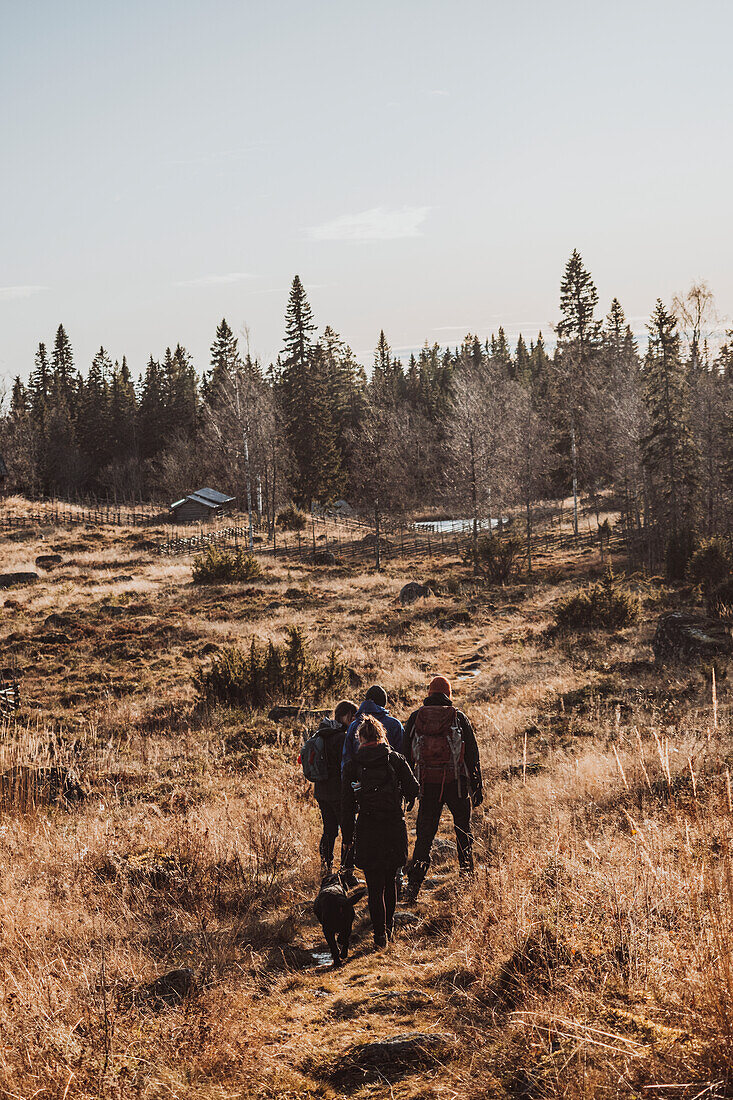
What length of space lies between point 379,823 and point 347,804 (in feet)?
2.14

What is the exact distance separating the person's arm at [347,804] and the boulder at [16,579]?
2845 cm

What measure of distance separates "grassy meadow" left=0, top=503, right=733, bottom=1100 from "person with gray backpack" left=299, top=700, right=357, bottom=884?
0.36m

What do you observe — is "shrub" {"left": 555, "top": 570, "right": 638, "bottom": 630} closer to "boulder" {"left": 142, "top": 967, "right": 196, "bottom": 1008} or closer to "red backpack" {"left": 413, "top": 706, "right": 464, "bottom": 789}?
"red backpack" {"left": 413, "top": 706, "right": 464, "bottom": 789}

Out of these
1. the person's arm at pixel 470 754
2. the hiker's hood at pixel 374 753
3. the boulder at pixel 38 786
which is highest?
the hiker's hood at pixel 374 753

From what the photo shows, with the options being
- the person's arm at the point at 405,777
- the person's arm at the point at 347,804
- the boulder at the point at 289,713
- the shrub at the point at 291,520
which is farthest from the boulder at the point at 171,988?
the shrub at the point at 291,520

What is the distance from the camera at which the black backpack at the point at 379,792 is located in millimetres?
5312

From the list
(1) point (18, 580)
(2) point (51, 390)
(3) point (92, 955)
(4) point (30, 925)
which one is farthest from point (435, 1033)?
(2) point (51, 390)

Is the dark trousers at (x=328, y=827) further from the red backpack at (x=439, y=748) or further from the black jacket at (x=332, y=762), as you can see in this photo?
the red backpack at (x=439, y=748)

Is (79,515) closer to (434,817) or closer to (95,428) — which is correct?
(95,428)

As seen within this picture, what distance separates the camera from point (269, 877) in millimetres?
6398

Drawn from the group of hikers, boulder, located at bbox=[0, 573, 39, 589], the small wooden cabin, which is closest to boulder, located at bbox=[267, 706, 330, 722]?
the group of hikers

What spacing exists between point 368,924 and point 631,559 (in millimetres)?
32269

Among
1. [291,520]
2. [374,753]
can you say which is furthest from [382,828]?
[291,520]

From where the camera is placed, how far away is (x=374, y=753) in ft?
17.6
